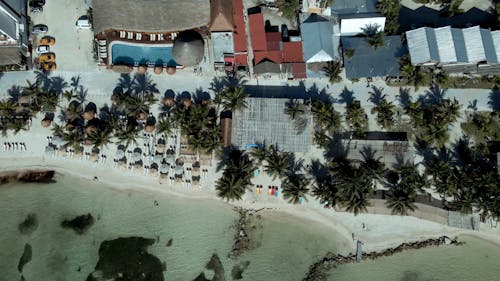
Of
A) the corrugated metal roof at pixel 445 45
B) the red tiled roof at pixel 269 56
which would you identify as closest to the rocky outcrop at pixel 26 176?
the red tiled roof at pixel 269 56

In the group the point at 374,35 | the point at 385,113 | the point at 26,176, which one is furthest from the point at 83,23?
the point at 385,113

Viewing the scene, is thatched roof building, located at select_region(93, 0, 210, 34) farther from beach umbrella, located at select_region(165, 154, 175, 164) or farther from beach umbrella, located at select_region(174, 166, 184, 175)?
beach umbrella, located at select_region(174, 166, 184, 175)

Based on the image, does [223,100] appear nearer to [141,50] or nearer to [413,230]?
[141,50]

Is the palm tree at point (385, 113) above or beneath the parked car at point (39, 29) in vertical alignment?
beneath

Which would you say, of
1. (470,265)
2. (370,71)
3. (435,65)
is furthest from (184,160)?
(470,265)

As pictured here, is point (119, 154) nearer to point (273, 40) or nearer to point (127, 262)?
point (127, 262)

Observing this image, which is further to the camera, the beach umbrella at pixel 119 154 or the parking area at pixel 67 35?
the parking area at pixel 67 35

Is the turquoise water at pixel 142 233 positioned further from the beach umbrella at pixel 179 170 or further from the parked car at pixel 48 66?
the parked car at pixel 48 66

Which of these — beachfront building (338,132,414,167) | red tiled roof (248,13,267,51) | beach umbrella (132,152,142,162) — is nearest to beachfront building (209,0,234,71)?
red tiled roof (248,13,267,51)
